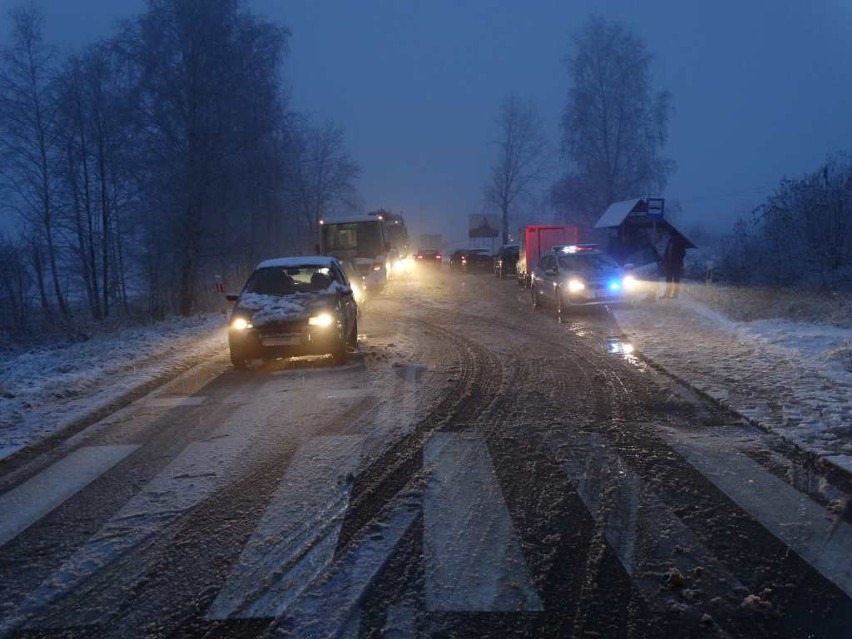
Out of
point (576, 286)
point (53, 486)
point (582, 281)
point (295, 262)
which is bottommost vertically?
point (53, 486)

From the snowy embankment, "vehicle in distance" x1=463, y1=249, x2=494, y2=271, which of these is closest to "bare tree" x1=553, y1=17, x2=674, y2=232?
"vehicle in distance" x1=463, y1=249, x2=494, y2=271

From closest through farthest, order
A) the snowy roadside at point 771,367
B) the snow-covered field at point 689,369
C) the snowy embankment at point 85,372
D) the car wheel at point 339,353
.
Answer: the snowy roadside at point 771,367 → the snow-covered field at point 689,369 → the snowy embankment at point 85,372 → the car wheel at point 339,353

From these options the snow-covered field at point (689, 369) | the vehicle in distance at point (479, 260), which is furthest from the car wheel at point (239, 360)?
the vehicle in distance at point (479, 260)

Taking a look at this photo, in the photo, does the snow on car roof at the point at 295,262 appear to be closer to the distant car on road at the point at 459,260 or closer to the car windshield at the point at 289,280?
the car windshield at the point at 289,280

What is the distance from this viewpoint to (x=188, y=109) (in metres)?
22.9

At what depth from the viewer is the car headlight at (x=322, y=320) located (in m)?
10.6

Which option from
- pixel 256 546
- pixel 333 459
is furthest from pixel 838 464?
pixel 256 546

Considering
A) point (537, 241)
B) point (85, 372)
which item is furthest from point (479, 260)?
point (85, 372)

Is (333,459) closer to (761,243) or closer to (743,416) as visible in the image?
(743,416)

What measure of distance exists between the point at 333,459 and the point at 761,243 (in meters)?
22.5

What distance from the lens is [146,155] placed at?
22.8 m

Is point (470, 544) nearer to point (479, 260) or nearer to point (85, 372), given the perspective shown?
point (85, 372)

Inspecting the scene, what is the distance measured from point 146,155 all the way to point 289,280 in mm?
13886

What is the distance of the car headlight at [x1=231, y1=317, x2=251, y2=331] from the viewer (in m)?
10.6
